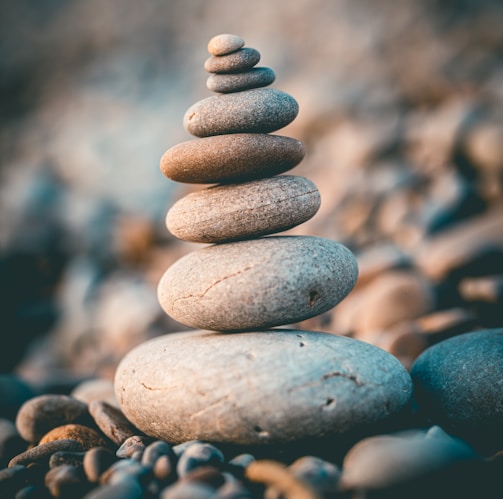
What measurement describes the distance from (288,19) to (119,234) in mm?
9301

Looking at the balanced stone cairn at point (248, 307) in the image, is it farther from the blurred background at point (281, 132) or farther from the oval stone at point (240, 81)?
the blurred background at point (281, 132)

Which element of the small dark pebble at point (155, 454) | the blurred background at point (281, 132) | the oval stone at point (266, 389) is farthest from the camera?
the blurred background at point (281, 132)

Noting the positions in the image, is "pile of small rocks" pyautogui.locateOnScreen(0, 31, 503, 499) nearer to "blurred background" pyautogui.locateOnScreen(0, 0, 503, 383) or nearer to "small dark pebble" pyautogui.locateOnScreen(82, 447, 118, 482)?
"small dark pebble" pyautogui.locateOnScreen(82, 447, 118, 482)

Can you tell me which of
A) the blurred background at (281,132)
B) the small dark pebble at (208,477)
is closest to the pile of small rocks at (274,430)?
the small dark pebble at (208,477)

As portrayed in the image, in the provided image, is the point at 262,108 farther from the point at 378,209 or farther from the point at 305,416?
the point at 378,209

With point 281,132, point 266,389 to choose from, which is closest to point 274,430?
point 266,389

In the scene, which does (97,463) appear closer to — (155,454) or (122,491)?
(155,454)

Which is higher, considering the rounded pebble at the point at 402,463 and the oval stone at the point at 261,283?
the oval stone at the point at 261,283

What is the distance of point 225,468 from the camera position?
2.69 metres

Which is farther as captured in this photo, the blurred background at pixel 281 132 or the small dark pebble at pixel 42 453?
the blurred background at pixel 281 132

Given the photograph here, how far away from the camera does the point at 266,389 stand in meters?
2.85

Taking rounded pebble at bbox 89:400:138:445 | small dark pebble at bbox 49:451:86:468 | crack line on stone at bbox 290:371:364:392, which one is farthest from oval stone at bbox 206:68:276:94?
small dark pebble at bbox 49:451:86:468

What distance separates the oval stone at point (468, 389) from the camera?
324cm

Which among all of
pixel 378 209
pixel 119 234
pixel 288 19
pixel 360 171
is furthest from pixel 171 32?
pixel 378 209
